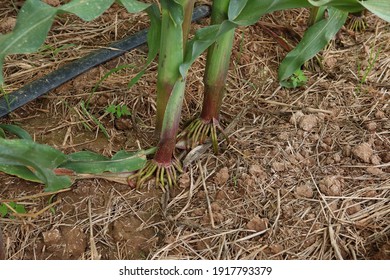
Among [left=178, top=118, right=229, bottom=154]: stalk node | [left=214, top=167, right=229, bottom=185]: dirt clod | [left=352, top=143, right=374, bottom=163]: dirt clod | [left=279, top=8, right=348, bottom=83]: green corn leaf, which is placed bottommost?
[left=214, top=167, right=229, bottom=185]: dirt clod

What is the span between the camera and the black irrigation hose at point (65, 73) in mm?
1716

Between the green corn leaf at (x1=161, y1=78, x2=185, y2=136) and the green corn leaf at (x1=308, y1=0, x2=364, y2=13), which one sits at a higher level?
the green corn leaf at (x1=308, y1=0, x2=364, y2=13)

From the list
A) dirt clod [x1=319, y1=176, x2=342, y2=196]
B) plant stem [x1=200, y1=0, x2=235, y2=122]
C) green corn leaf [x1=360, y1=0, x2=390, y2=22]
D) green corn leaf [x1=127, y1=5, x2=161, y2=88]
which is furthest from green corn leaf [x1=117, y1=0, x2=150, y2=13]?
dirt clod [x1=319, y1=176, x2=342, y2=196]

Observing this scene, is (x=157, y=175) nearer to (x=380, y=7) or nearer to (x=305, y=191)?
(x=305, y=191)

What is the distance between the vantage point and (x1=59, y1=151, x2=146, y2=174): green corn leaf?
1405mm

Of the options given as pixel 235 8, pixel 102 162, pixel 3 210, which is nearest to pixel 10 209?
pixel 3 210

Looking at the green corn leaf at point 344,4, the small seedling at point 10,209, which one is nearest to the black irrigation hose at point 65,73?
the small seedling at point 10,209

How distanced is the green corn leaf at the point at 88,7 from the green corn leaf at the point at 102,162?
14.1 inches

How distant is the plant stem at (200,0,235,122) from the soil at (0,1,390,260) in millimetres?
105

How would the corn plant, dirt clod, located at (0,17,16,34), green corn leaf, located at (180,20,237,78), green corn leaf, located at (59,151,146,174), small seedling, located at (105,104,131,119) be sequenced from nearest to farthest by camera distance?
the corn plant, green corn leaf, located at (180,20,237,78), green corn leaf, located at (59,151,146,174), small seedling, located at (105,104,131,119), dirt clod, located at (0,17,16,34)

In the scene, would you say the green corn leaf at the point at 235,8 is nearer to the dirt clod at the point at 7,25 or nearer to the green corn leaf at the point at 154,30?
the green corn leaf at the point at 154,30

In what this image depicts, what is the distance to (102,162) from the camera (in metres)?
1.43

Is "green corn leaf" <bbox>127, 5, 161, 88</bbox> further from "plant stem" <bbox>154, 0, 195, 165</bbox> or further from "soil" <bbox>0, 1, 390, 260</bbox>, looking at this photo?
"soil" <bbox>0, 1, 390, 260</bbox>
